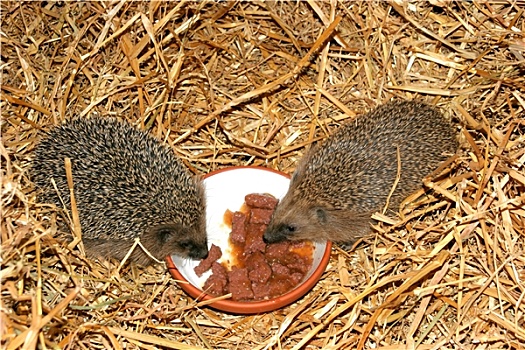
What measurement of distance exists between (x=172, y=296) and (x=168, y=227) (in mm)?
518

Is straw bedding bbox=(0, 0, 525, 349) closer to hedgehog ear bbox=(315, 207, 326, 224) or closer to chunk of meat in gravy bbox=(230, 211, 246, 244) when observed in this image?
hedgehog ear bbox=(315, 207, 326, 224)

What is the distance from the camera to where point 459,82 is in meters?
6.30

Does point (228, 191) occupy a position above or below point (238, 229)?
above

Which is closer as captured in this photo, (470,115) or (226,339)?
(226,339)

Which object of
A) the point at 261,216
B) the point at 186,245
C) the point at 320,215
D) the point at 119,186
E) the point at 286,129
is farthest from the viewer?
the point at 286,129

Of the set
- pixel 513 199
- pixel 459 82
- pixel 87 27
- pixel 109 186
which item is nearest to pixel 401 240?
pixel 513 199

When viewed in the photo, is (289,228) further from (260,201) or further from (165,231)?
(165,231)

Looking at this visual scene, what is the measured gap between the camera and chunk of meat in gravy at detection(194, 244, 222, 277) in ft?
18.8

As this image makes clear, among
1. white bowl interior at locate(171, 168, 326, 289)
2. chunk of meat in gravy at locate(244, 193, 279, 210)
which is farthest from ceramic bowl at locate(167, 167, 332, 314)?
chunk of meat in gravy at locate(244, 193, 279, 210)

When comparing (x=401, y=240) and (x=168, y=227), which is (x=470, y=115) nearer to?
(x=401, y=240)

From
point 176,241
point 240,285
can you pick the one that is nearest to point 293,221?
point 240,285

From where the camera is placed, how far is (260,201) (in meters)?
5.95

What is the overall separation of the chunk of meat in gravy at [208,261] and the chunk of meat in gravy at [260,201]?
472 mm

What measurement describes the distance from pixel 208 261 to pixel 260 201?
0.64 metres
